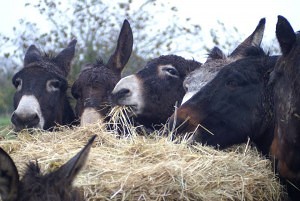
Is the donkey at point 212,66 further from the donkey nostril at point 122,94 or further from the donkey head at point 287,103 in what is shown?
the donkey head at point 287,103

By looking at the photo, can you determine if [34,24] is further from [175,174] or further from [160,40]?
[175,174]

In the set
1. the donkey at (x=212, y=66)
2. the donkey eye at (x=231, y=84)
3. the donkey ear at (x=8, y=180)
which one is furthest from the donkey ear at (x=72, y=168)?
the donkey at (x=212, y=66)

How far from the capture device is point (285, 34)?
459 centimetres

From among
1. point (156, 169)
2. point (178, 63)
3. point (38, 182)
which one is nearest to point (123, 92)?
point (178, 63)

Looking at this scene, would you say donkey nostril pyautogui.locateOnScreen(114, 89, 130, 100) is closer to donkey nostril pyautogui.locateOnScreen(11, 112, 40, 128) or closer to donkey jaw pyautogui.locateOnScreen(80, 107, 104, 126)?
donkey jaw pyautogui.locateOnScreen(80, 107, 104, 126)

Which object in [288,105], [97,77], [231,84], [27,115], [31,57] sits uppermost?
[288,105]

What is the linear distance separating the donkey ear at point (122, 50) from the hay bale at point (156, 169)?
2612 mm

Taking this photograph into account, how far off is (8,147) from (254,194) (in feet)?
8.00

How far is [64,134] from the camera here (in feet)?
19.1

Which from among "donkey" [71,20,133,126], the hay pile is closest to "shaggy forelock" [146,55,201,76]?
"donkey" [71,20,133,126]

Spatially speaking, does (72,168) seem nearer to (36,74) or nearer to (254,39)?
(36,74)

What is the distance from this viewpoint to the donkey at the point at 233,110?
18.0ft

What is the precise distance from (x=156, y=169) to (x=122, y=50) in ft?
13.2

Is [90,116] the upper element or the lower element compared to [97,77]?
lower
